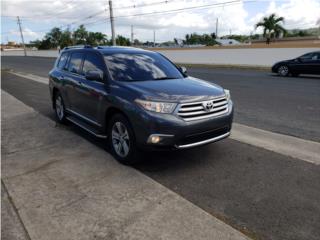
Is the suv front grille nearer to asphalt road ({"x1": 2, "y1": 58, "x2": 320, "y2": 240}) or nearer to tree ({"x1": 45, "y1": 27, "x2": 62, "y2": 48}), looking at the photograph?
asphalt road ({"x1": 2, "y1": 58, "x2": 320, "y2": 240})

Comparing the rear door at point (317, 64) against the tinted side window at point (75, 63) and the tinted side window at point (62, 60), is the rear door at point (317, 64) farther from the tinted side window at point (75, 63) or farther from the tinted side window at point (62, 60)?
the tinted side window at point (75, 63)

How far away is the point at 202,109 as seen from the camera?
13.8ft

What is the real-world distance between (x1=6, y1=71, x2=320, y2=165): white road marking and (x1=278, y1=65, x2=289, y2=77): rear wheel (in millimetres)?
12650

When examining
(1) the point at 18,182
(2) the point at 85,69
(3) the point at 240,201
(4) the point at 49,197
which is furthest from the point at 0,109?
(3) the point at 240,201

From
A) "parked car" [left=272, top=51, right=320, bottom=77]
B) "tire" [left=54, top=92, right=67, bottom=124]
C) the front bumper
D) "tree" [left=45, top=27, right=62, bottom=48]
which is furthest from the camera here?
"tree" [left=45, top=27, right=62, bottom=48]

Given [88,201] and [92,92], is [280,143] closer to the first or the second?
[92,92]

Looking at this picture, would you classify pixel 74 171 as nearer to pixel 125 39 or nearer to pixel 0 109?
pixel 0 109

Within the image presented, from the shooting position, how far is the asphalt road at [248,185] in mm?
3018

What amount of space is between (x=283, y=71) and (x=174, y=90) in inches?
599

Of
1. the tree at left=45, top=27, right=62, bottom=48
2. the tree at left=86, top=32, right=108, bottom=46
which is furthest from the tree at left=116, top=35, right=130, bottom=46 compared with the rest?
the tree at left=45, top=27, right=62, bottom=48

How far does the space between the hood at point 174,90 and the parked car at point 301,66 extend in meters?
13.9

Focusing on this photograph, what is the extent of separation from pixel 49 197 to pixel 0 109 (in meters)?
6.38

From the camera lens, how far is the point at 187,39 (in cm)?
10444

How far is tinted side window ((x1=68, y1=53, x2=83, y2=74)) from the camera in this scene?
5.94 meters
